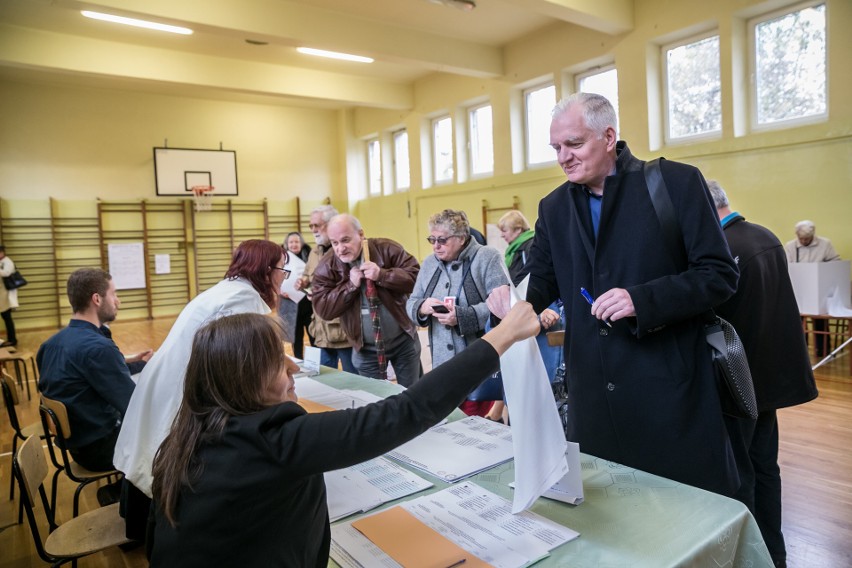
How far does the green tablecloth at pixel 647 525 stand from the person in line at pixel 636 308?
164mm

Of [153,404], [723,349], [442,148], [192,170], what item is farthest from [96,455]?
[192,170]

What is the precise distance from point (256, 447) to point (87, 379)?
2.09 meters

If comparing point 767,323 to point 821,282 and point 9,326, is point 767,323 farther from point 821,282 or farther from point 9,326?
point 9,326

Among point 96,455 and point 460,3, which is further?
point 460,3

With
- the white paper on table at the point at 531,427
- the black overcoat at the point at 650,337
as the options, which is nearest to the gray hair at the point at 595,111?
the black overcoat at the point at 650,337

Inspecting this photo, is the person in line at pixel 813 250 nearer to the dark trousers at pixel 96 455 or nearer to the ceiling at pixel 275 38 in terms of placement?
the ceiling at pixel 275 38

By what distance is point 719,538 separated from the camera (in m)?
1.07

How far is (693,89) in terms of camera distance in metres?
6.93

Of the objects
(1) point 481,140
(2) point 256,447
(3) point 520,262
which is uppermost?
(1) point 481,140

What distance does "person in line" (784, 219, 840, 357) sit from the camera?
5651 mm

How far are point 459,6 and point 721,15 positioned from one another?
2924 mm

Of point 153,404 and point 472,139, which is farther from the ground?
point 472,139

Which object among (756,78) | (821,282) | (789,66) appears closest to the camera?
(821,282)

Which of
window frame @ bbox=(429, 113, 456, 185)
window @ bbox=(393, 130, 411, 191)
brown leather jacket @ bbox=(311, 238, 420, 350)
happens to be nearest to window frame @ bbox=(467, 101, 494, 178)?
window frame @ bbox=(429, 113, 456, 185)
